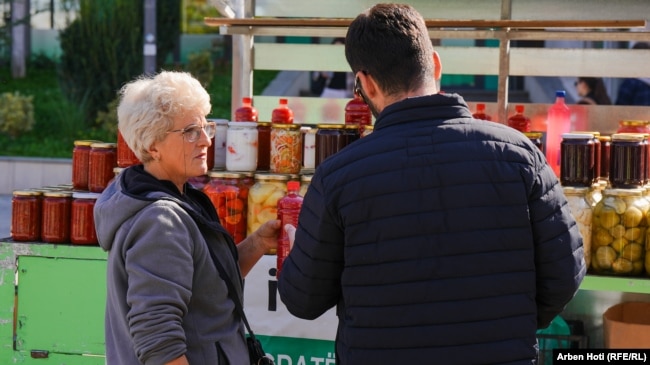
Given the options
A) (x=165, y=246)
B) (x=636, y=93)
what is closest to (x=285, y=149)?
(x=165, y=246)

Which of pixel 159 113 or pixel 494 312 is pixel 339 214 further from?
pixel 159 113

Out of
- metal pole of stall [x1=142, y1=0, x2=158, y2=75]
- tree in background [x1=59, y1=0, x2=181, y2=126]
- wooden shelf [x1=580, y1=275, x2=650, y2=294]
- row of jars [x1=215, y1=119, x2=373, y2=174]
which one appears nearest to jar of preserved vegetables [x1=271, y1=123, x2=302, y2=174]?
row of jars [x1=215, y1=119, x2=373, y2=174]

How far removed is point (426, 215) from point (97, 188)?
2.68 metres

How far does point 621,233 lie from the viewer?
394 centimetres

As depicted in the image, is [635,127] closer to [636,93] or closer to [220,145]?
[220,145]

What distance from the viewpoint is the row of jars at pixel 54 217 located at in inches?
175

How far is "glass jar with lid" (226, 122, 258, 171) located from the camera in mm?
4320

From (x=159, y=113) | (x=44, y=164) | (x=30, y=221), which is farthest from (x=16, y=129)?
(x=159, y=113)

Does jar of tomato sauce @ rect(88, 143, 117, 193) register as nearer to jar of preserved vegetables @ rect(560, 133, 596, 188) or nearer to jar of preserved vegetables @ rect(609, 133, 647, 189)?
jar of preserved vegetables @ rect(560, 133, 596, 188)

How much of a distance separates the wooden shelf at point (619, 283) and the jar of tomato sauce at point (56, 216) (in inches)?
92.7

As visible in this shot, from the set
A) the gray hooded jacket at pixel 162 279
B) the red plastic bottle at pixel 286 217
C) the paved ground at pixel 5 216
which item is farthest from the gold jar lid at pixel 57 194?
the paved ground at pixel 5 216

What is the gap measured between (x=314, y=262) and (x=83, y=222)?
2380 mm

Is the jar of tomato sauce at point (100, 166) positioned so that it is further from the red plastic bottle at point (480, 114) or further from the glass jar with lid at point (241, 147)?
the red plastic bottle at point (480, 114)

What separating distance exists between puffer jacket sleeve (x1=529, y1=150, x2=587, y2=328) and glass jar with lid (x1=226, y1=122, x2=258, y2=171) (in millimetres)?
2138
